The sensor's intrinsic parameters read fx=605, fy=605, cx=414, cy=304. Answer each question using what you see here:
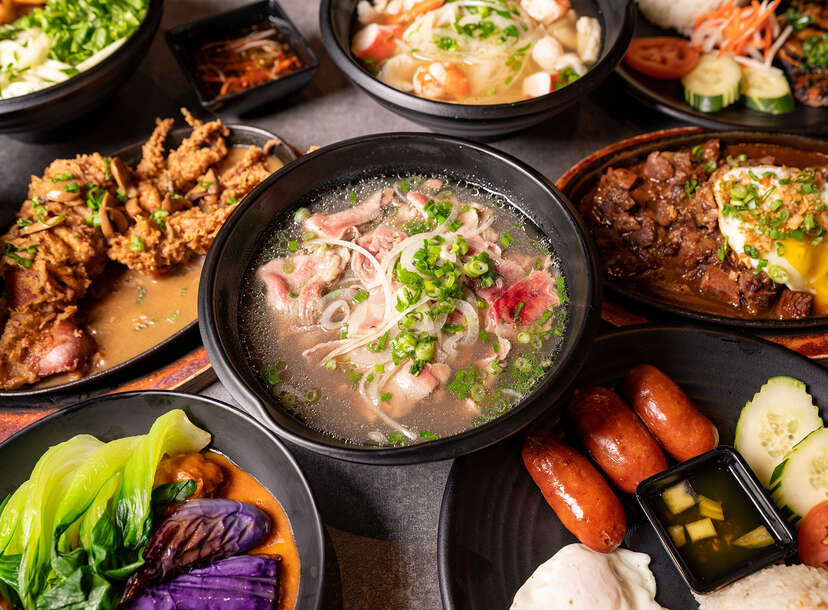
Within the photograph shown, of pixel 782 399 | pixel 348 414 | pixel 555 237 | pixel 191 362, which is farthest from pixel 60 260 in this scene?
pixel 782 399

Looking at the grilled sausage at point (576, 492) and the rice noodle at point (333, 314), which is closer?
the grilled sausage at point (576, 492)

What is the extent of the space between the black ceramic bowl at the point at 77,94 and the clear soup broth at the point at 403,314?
4.54 ft

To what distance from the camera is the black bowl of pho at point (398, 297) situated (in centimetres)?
199

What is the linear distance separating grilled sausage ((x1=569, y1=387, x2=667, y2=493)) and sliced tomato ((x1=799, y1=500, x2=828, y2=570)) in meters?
0.47

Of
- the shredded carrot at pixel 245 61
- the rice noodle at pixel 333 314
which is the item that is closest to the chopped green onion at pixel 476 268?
the rice noodle at pixel 333 314

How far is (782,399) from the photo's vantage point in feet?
7.29

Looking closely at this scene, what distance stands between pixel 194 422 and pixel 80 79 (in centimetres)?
182

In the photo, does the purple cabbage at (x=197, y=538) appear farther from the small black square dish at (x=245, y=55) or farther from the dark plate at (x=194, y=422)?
the small black square dish at (x=245, y=55)

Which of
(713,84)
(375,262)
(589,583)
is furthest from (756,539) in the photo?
(713,84)

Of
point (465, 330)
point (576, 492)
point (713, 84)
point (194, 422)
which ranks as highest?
point (713, 84)

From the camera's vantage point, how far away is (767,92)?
3.27 m

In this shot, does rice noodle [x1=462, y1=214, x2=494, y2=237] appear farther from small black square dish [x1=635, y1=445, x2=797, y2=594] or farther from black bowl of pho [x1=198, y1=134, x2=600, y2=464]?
small black square dish [x1=635, y1=445, x2=797, y2=594]

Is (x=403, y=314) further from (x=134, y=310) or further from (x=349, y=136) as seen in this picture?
(x=349, y=136)

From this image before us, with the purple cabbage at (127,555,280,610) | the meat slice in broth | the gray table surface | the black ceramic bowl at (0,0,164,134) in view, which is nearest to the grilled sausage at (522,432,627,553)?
the gray table surface
